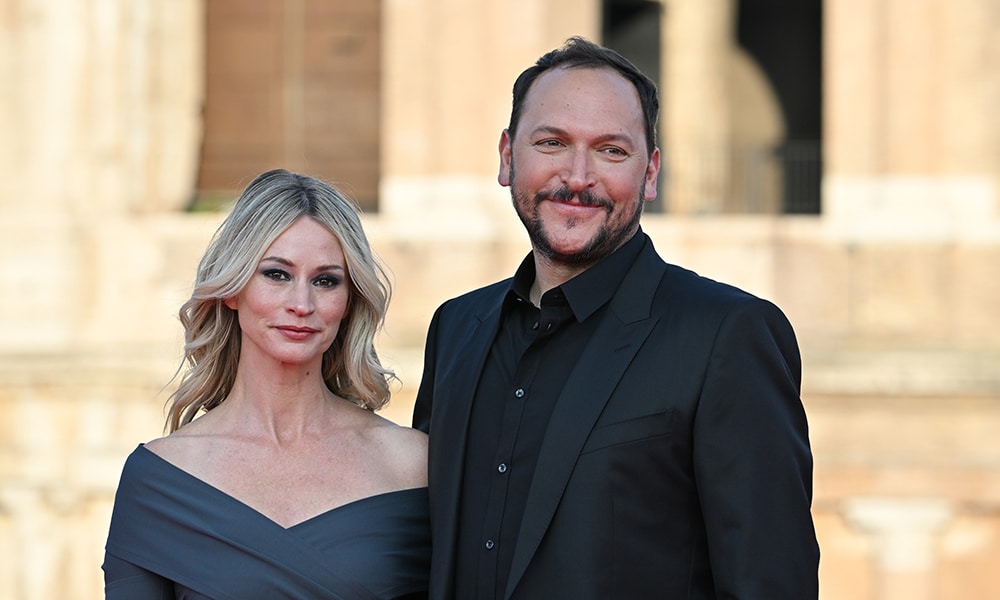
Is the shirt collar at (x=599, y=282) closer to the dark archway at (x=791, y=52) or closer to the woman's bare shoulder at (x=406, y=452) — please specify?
the woman's bare shoulder at (x=406, y=452)

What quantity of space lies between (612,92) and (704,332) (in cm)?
A: 49

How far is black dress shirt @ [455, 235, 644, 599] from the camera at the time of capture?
280 cm

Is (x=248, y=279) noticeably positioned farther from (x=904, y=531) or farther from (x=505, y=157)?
(x=904, y=531)

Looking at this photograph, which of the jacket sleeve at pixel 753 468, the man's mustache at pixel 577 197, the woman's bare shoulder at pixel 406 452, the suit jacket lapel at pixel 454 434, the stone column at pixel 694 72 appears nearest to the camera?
the jacket sleeve at pixel 753 468

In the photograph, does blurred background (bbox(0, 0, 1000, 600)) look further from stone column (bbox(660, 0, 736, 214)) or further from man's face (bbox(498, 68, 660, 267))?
man's face (bbox(498, 68, 660, 267))

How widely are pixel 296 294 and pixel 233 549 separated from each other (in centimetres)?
52

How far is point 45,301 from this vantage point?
32.6 ft

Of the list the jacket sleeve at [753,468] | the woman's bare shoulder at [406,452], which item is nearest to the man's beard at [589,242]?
the jacket sleeve at [753,468]

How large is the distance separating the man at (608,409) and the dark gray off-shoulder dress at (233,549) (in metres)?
0.18

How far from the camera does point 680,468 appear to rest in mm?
2668

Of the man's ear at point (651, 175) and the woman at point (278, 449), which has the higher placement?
the man's ear at point (651, 175)

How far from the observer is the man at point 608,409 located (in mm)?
2625

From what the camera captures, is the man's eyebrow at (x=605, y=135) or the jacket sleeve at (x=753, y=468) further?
the man's eyebrow at (x=605, y=135)

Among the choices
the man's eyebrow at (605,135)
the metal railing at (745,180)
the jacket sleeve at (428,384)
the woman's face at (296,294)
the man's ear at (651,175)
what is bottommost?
the jacket sleeve at (428,384)
